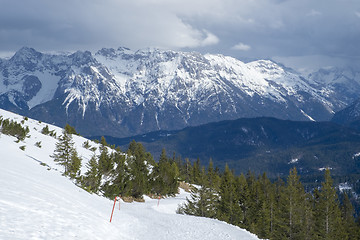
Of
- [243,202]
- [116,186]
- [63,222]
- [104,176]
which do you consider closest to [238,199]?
[243,202]

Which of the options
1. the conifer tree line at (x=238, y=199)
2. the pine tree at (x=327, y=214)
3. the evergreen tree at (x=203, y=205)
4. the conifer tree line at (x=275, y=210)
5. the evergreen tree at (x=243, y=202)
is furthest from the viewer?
the evergreen tree at (x=243, y=202)

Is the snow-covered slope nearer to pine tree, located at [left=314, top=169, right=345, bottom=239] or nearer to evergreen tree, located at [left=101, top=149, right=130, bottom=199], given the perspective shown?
evergreen tree, located at [left=101, top=149, right=130, bottom=199]

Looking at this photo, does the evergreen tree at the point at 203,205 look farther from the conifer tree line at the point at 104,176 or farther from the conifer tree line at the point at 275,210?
the conifer tree line at the point at 104,176

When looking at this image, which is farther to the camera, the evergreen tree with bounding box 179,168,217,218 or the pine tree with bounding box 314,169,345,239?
the pine tree with bounding box 314,169,345,239

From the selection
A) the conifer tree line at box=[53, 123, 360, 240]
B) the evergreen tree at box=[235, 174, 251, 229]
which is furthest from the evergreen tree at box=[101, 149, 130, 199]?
the evergreen tree at box=[235, 174, 251, 229]

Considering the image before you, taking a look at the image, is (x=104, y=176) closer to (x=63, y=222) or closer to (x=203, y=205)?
(x=203, y=205)

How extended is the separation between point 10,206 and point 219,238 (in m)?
15.0

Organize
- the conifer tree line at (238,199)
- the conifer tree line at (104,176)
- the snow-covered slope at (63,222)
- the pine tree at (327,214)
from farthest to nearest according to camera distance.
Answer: the pine tree at (327,214)
the conifer tree line at (238,199)
the conifer tree line at (104,176)
the snow-covered slope at (63,222)

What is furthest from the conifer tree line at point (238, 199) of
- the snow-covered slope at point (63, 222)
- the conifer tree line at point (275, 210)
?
the snow-covered slope at point (63, 222)

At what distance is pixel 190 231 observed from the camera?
2597cm

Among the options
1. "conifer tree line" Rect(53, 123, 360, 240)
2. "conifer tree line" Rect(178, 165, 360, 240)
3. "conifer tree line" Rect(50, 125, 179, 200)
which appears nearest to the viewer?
"conifer tree line" Rect(50, 125, 179, 200)

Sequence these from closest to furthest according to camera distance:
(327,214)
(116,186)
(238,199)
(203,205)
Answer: (116,186), (203,205), (327,214), (238,199)

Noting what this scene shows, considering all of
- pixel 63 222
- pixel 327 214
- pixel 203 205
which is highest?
pixel 327 214

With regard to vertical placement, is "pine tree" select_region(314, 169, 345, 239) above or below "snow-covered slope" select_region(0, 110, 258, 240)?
above
